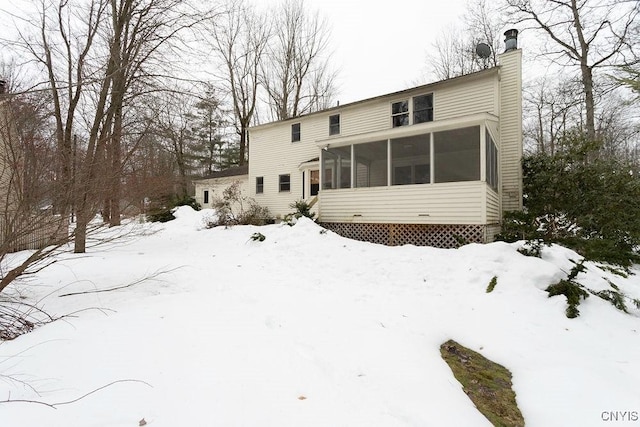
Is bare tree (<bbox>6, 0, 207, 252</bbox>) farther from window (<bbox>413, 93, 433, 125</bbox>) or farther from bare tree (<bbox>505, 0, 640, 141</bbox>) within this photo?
bare tree (<bbox>505, 0, 640, 141</bbox>)

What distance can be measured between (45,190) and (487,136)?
9.99 meters

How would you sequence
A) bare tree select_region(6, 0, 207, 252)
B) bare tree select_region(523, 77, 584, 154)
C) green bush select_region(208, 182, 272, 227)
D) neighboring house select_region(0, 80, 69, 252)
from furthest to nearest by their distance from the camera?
bare tree select_region(523, 77, 584, 154), green bush select_region(208, 182, 272, 227), bare tree select_region(6, 0, 207, 252), neighboring house select_region(0, 80, 69, 252)

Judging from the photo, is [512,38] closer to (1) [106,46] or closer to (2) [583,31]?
(2) [583,31]

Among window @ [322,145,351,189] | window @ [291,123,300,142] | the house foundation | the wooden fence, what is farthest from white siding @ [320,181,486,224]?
the wooden fence

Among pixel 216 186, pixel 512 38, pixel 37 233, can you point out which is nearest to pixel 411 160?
pixel 512 38

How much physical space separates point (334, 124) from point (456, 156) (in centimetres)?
589

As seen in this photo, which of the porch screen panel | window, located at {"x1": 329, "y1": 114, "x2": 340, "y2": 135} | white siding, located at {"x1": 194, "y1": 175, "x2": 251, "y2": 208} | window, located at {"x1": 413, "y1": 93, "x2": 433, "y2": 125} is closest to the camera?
the porch screen panel

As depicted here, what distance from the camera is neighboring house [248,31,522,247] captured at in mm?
8531

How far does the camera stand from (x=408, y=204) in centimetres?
921

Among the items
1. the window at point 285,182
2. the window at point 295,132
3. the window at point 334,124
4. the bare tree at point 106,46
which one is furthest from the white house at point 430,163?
the bare tree at point 106,46

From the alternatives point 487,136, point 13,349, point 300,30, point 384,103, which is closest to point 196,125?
point 300,30

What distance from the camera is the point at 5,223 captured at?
3.64 meters

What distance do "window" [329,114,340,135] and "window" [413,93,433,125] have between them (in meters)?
3.63

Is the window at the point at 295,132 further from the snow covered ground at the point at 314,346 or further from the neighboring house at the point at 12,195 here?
the neighboring house at the point at 12,195
